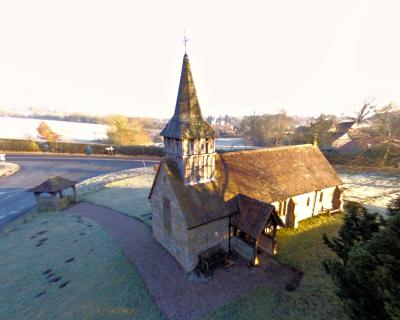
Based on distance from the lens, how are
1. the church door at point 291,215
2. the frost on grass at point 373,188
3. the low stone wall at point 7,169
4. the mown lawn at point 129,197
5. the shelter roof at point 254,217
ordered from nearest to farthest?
the shelter roof at point 254,217 → the church door at point 291,215 → the mown lawn at point 129,197 → the frost on grass at point 373,188 → the low stone wall at point 7,169

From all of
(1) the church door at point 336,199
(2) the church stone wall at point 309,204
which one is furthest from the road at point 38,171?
(1) the church door at point 336,199

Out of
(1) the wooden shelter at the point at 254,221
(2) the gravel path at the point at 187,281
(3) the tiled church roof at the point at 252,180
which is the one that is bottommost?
(2) the gravel path at the point at 187,281

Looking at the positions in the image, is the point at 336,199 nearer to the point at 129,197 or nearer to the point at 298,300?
the point at 298,300

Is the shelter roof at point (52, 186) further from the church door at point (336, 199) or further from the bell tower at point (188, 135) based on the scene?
the church door at point (336, 199)

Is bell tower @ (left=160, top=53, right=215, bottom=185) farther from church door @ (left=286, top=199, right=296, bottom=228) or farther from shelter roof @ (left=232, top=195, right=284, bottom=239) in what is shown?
church door @ (left=286, top=199, right=296, bottom=228)

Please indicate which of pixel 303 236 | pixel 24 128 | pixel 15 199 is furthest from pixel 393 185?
pixel 24 128

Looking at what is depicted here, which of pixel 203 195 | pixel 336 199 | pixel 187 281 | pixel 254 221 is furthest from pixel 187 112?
pixel 336 199

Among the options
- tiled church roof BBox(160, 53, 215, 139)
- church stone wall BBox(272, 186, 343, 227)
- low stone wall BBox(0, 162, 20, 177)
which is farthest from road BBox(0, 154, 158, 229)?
church stone wall BBox(272, 186, 343, 227)
